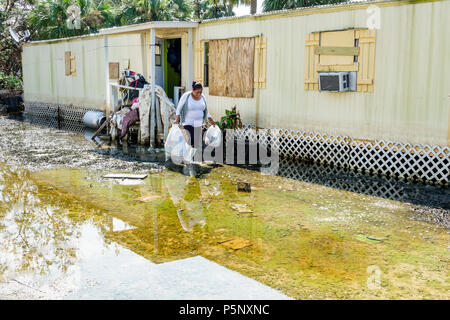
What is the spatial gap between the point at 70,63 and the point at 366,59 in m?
13.2

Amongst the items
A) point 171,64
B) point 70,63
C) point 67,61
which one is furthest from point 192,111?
point 67,61

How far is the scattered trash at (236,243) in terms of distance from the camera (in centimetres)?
551

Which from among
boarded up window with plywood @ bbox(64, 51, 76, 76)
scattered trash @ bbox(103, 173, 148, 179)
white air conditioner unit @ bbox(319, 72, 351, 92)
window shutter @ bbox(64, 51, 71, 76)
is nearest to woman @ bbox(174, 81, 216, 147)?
scattered trash @ bbox(103, 173, 148, 179)

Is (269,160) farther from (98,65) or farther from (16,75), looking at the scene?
(16,75)

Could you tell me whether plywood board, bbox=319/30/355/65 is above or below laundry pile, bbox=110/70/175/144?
above

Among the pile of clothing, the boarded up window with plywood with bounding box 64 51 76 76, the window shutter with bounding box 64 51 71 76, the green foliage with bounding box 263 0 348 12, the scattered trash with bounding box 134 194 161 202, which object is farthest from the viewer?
the green foliage with bounding box 263 0 348 12

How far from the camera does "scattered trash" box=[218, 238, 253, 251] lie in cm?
551

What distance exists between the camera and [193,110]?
32.7 feet

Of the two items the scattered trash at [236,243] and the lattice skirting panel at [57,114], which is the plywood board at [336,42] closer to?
the scattered trash at [236,243]

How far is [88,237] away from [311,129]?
6362mm

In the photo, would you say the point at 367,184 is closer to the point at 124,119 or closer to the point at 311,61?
the point at 311,61

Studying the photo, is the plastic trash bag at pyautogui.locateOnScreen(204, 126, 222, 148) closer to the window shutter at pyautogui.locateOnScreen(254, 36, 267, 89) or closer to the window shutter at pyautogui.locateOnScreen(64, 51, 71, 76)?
the window shutter at pyautogui.locateOnScreen(254, 36, 267, 89)

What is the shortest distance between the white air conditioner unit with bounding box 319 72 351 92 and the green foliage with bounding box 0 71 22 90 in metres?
21.0

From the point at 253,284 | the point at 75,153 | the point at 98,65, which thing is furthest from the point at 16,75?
the point at 253,284
